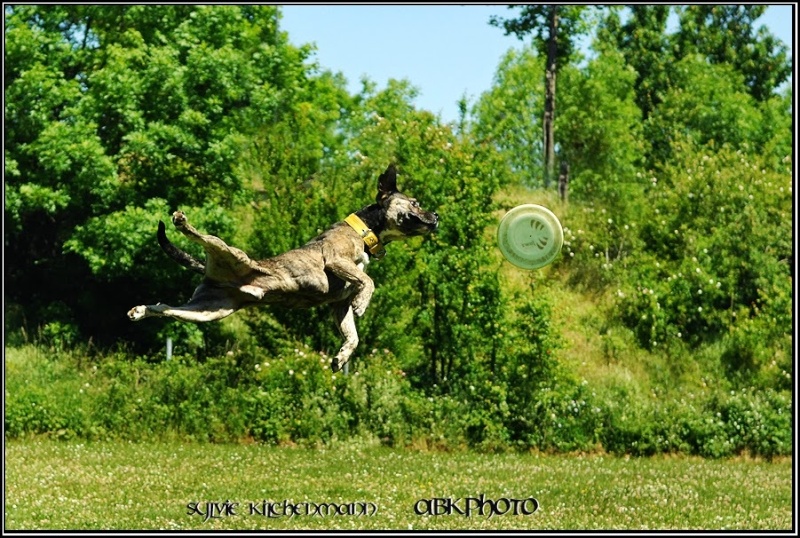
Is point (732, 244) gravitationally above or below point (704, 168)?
below

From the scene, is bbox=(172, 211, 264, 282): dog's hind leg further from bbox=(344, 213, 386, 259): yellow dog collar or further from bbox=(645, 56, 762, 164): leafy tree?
bbox=(645, 56, 762, 164): leafy tree

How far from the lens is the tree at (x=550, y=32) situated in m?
35.7

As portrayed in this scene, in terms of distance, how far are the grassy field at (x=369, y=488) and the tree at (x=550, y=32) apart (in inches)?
601

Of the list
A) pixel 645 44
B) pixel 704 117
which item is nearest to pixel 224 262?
pixel 704 117

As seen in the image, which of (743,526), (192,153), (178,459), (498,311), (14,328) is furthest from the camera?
(14,328)

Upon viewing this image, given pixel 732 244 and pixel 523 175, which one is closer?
pixel 732 244

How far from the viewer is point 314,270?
707cm

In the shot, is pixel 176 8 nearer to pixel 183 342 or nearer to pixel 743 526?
pixel 183 342

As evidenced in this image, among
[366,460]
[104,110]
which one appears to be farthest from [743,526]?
[104,110]

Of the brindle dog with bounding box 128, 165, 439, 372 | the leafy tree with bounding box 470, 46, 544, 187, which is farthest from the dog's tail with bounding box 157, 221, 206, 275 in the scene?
the leafy tree with bounding box 470, 46, 544, 187

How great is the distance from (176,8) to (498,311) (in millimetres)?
10871

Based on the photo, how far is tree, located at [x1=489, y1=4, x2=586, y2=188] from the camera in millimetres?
35656

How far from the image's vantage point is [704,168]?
31.8 meters

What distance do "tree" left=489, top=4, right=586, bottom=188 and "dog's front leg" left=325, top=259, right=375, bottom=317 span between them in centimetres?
2884
